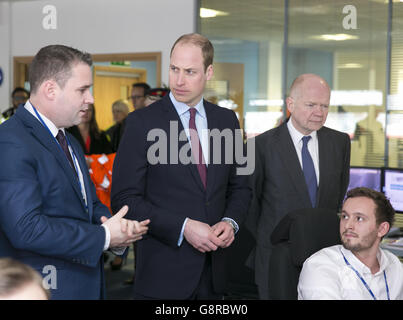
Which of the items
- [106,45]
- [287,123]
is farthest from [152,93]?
[106,45]

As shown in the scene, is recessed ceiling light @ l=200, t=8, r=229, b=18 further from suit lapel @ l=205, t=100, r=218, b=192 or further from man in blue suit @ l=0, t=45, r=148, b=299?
man in blue suit @ l=0, t=45, r=148, b=299

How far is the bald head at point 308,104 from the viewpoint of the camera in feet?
10.0

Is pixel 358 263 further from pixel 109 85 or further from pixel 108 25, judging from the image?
pixel 109 85

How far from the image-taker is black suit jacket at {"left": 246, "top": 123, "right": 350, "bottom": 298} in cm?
298

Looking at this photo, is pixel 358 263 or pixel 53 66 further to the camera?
pixel 358 263

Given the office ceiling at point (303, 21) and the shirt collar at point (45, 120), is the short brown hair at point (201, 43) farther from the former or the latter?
the office ceiling at point (303, 21)

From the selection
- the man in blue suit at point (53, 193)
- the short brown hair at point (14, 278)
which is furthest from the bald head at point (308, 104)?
the short brown hair at point (14, 278)

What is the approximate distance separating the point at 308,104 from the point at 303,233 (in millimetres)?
991

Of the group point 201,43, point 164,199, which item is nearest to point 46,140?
point 164,199

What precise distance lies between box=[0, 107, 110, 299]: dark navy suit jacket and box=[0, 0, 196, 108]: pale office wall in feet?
18.5

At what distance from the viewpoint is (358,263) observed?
92.9 inches

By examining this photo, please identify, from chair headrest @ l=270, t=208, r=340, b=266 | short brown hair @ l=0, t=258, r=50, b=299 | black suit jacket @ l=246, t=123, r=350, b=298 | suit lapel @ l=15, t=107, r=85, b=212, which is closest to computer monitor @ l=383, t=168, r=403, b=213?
black suit jacket @ l=246, t=123, r=350, b=298

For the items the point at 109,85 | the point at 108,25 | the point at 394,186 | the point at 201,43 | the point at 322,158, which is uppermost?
the point at 108,25
